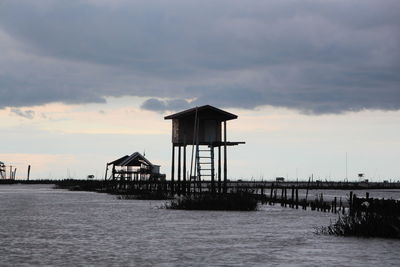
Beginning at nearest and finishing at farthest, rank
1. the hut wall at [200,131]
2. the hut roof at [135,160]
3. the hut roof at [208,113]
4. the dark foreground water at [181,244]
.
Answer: the dark foreground water at [181,244] < the hut roof at [208,113] < the hut wall at [200,131] < the hut roof at [135,160]

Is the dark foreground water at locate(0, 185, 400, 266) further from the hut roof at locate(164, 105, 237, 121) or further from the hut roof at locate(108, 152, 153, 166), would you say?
the hut roof at locate(108, 152, 153, 166)

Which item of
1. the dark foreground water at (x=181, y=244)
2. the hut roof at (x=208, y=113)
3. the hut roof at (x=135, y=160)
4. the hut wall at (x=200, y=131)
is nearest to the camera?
the dark foreground water at (x=181, y=244)

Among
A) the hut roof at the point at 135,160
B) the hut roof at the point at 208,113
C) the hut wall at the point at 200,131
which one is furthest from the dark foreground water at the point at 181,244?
the hut roof at the point at 135,160

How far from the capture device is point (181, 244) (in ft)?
70.7

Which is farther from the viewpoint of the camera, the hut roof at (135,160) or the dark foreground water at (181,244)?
the hut roof at (135,160)

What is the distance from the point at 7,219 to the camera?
105ft

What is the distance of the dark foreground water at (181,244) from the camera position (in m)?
18.0

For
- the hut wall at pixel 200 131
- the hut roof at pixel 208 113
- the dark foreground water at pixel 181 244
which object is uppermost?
the hut roof at pixel 208 113

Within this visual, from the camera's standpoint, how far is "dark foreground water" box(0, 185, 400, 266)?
17953mm

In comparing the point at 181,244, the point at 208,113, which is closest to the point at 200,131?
the point at 208,113

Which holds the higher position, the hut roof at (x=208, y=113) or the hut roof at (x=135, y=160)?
the hut roof at (x=208, y=113)

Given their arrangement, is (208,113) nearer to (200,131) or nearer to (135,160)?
(200,131)

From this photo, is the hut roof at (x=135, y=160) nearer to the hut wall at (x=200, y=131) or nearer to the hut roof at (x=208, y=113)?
the hut wall at (x=200, y=131)

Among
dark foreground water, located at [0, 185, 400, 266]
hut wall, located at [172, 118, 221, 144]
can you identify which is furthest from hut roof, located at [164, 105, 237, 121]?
dark foreground water, located at [0, 185, 400, 266]
